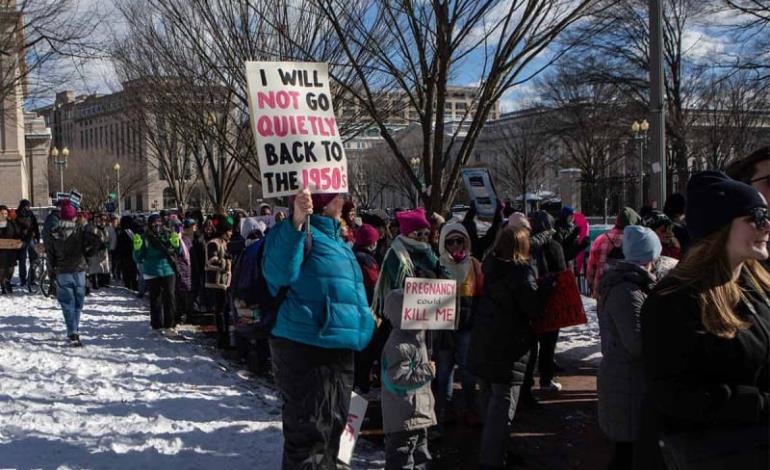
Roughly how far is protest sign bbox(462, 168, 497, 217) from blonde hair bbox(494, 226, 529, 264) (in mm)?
3470

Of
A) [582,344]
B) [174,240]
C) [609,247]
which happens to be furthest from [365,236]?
[174,240]

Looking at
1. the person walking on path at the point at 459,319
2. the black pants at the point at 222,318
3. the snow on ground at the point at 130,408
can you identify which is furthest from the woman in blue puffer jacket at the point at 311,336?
the black pants at the point at 222,318

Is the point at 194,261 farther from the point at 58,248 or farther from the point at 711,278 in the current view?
the point at 711,278

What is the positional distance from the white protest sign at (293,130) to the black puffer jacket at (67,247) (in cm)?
685

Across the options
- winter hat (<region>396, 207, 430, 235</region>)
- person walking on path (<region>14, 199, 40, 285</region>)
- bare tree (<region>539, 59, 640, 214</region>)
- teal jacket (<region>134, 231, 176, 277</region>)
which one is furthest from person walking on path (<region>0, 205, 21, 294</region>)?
bare tree (<region>539, 59, 640, 214</region>)

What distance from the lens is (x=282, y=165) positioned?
14.3 ft

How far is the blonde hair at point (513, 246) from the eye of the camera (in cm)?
547

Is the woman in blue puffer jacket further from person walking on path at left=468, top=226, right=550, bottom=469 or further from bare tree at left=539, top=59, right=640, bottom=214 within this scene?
bare tree at left=539, top=59, right=640, bottom=214

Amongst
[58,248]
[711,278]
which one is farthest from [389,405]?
[58,248]

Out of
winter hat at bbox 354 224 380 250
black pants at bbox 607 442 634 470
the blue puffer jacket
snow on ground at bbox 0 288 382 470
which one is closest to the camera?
the blue puffer jacket

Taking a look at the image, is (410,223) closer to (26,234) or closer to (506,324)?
(506,324)

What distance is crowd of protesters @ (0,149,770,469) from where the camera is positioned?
2.69m

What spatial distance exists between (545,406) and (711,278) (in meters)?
4.88

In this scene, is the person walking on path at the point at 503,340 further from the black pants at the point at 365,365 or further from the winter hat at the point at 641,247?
the black pants at the point at 365,365
